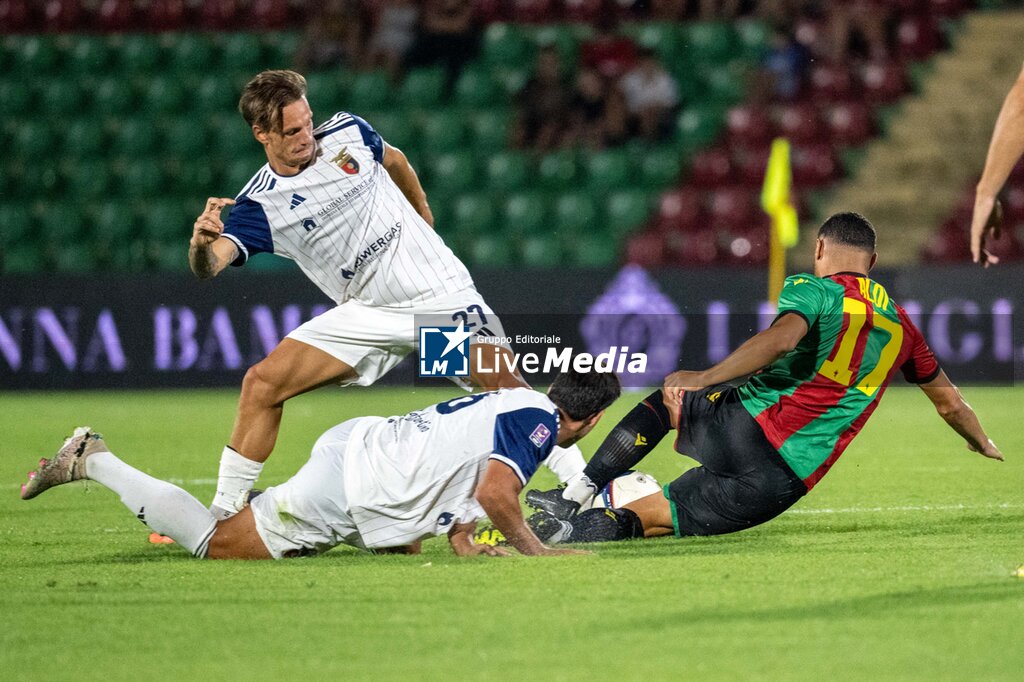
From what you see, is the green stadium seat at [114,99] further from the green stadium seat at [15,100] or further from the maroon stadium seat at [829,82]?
the maroon stadium seat at [829,82]

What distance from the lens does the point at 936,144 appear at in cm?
1691

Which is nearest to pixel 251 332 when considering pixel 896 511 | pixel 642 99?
pixel 642 99

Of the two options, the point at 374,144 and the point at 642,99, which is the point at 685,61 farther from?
the point at 374,144

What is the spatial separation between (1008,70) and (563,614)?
47.7 feet

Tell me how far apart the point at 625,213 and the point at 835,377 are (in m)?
10.9

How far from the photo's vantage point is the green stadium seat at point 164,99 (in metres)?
17.2

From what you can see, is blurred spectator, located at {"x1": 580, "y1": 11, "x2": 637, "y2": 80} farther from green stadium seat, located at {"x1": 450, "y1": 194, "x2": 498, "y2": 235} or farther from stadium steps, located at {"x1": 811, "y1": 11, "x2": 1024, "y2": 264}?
stadium steps, located at {"x1": 811, "y1": 11, "x2": 1024, "y2": 264}

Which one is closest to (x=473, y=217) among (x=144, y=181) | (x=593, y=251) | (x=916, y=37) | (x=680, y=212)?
(x=593, y=251)

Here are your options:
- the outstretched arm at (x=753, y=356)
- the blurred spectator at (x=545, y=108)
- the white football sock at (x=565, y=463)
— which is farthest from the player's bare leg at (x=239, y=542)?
the blurred spectator at (x=545, y=108)

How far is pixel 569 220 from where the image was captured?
637 inches

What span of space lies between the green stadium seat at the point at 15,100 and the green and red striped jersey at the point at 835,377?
1363 centimetres

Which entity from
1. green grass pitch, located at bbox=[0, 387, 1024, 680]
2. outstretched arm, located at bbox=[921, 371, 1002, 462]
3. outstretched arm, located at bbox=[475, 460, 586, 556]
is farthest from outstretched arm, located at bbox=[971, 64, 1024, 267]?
outstretched arm, located at bbox=[475, 460, 586, 556]

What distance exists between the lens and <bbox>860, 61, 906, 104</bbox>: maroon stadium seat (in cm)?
1691

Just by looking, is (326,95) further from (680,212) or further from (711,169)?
(711,169)
